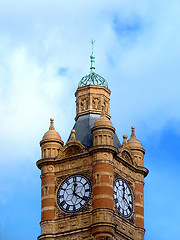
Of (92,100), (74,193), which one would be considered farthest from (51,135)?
(74,193)

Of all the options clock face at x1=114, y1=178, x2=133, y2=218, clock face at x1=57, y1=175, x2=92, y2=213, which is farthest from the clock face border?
clock face at x1=57, y1=175, x2=92, y2=213

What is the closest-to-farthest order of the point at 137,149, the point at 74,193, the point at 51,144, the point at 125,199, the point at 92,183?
1. the point at 92,183
2. the point at 74,193
3. the point at 125,199
4. the point at 51,144
5. the point at 137,149

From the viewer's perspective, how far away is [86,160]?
251ft

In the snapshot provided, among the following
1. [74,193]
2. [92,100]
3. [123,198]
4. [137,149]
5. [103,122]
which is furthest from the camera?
[92,100]

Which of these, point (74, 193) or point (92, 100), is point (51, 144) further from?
point (92, 100)

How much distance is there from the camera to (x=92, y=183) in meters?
75.3

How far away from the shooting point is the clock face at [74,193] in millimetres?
75375

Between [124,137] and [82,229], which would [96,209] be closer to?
[82,229]

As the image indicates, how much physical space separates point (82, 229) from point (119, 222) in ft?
8.56

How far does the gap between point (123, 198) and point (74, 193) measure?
11.2 feet

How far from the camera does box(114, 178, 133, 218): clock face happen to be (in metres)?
76.0

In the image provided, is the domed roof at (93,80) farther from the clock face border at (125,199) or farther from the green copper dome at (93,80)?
the clock face border at (125,199)

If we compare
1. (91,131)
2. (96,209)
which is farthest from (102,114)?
(96,209)

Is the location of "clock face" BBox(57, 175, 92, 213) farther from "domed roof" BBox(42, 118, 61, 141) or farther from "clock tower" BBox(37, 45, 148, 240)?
"domed roof" BBox(42, 118, 61, 141)
